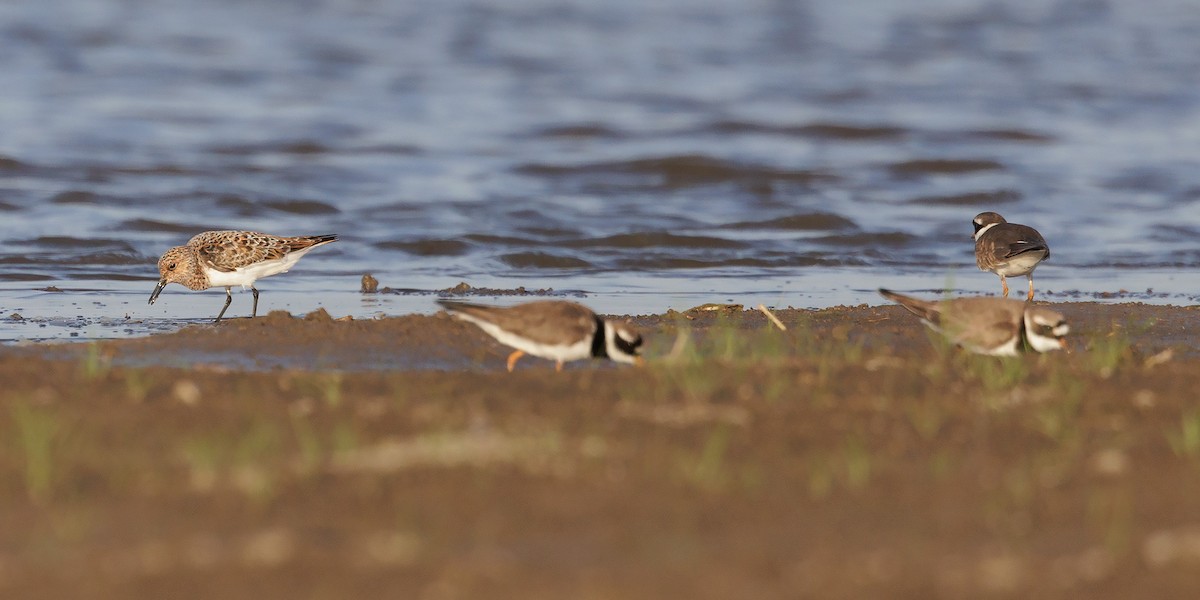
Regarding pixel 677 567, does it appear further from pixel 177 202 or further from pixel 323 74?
pixel 323 74

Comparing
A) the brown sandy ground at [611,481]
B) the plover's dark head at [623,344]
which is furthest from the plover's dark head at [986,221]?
the plover's dark head at [623,344]

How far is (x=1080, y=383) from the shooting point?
6.74 metres

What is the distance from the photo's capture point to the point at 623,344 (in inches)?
293

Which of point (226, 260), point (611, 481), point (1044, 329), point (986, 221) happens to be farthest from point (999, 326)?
point (226, 260)

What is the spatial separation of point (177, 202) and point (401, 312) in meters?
6.80

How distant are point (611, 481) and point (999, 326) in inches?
132

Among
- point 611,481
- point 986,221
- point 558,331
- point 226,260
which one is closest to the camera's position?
point 611,481

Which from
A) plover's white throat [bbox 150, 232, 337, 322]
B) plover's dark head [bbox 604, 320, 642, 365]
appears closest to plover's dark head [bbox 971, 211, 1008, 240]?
plover's white throat [bbox 150, 232, 337, 322]

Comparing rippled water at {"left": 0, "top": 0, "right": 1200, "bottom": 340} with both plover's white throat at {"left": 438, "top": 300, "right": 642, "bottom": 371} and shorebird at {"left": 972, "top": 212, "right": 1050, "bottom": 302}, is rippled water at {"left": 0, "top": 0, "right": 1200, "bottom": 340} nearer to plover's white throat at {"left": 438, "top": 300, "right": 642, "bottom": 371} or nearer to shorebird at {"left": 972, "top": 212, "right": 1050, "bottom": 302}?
shorebird at {"left": 972, "top": 212, "right": 1050, "bottom": 302}

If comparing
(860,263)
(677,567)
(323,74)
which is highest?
(323,74)

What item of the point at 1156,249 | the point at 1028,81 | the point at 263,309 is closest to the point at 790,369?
the point at 263,309

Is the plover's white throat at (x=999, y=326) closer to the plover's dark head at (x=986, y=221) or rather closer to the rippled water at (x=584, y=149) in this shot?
the rippled water at (x=584, y=149)

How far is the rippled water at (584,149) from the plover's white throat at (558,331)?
138 inches

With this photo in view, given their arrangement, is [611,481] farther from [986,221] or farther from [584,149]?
[584,149]
